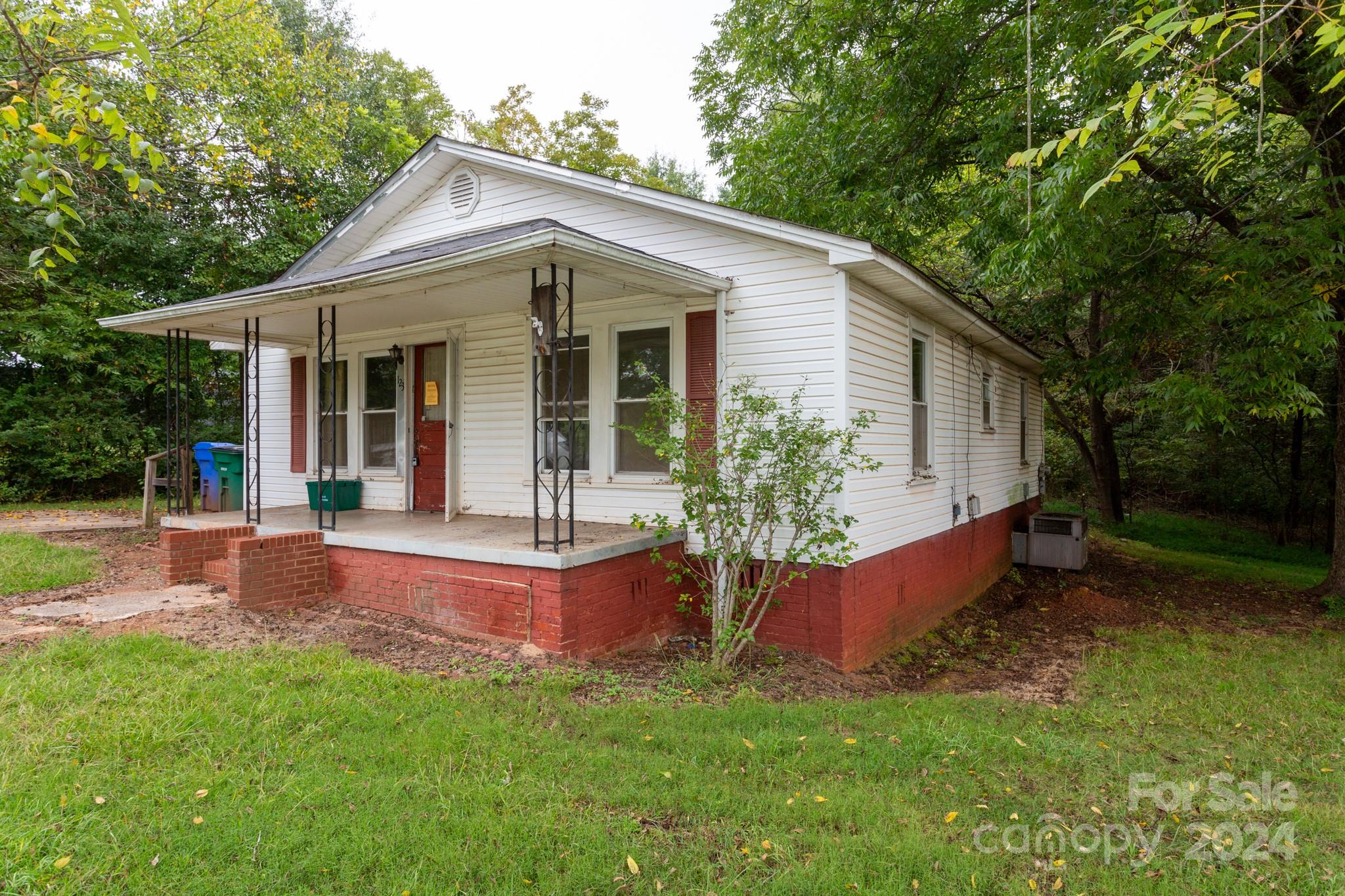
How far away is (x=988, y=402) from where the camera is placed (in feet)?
33.5

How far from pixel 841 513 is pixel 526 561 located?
263 cm

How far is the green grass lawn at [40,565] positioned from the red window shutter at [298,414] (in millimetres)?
2445

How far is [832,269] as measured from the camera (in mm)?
5828

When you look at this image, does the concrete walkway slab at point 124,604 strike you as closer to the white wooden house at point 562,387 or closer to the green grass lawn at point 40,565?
the white wooden house at point 562,387

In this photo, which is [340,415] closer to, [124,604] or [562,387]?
[124,604]

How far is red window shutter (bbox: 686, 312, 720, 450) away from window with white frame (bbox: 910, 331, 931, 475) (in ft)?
8.42

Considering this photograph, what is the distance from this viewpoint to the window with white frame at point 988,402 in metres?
9.91

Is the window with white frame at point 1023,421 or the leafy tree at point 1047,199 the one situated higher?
the leafy tree at point 1047,199

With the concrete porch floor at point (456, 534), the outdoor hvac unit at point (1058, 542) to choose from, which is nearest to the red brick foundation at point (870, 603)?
the concrete porch floor at point (456, 534)

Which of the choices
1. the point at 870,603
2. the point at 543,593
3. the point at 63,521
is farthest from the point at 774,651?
the point at 63,521

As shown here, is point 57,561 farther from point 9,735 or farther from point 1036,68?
point 1036,68

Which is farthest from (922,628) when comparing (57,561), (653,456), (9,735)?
(57,561)

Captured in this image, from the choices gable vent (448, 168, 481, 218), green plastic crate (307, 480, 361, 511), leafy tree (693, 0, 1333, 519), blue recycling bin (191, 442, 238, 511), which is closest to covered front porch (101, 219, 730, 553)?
green plastic crate (307, 480, 361, 511)

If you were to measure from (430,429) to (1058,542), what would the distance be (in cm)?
983
